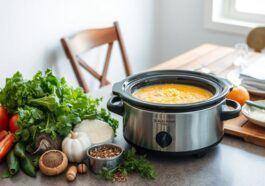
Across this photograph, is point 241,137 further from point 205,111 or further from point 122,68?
point 122,68

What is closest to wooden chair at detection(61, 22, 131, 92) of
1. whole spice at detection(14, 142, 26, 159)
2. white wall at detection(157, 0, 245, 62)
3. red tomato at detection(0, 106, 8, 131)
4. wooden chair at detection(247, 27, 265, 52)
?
white wall at detection(157, 0, 245, 62)

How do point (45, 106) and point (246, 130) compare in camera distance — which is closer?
point (45, 106)

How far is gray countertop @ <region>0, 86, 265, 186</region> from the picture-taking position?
105 cm

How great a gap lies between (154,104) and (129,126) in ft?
0.39

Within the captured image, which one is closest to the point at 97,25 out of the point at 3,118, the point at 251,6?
the point at 251,6

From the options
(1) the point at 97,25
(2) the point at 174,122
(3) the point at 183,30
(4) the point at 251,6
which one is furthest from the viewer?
(3) the point at 183,30

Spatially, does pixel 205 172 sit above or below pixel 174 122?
below

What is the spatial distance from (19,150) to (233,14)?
1.92 m

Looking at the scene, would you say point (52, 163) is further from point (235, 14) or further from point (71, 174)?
point (235, 14)

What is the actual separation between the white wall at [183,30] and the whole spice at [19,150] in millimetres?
1814

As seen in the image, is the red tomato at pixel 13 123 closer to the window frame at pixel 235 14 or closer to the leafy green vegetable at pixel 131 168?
the leafy green vegetable at pixel 131 168

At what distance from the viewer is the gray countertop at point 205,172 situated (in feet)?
3.45

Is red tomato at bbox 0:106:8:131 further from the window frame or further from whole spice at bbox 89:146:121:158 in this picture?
the window frame

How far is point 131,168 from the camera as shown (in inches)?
42.6
